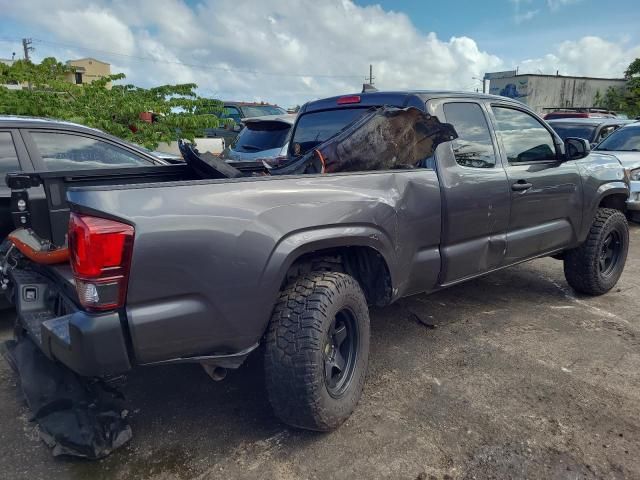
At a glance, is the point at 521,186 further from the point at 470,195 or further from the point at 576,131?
the point at 576,131

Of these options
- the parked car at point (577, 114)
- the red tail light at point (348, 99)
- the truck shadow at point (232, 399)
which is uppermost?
the parked car at point (577, 114)

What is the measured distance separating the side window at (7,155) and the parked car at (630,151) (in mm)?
7812

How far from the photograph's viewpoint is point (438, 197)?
333 cm

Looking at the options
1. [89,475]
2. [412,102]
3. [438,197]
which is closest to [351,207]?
[438,197]

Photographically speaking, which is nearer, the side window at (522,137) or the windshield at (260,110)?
the side window at (522,137)

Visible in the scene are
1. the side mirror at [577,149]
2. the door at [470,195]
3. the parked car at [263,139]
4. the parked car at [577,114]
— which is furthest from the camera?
the parked car at [577,114]

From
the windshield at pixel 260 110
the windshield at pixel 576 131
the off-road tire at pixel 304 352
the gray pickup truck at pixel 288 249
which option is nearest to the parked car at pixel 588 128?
the windshield at pixel 576 131

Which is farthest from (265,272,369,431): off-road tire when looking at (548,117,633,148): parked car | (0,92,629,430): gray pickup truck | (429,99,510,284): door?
A: (548,117,633,148): parked car

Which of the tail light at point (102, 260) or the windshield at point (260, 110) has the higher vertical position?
the windshield at point (260, 110)

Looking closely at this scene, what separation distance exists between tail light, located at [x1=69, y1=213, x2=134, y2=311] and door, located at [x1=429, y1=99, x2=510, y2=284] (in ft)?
6.87

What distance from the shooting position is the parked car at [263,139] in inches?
337

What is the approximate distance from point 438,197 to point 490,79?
2975cm

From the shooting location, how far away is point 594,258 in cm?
479

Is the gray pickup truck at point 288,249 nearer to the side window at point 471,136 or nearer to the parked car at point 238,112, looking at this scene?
the side window at point 471,136
